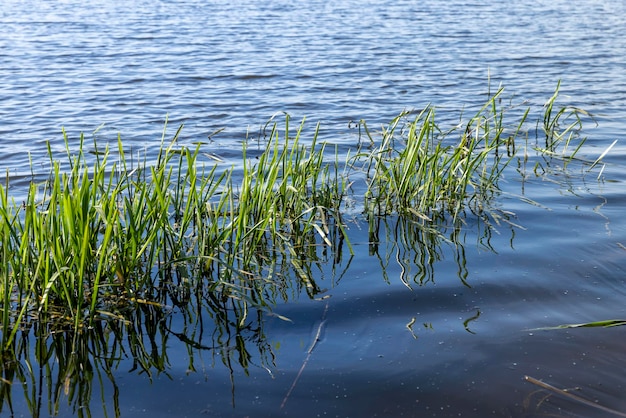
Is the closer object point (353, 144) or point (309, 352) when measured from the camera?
point (309, 352)

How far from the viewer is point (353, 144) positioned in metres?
7.87

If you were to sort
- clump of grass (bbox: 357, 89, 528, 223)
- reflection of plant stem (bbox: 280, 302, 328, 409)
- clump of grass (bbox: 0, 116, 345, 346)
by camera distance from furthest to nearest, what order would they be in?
1. clump of grass (bbox: 357, 89, 528, 223)
2. clump of grass (bbox: 0, 116, 345, 346)
3. reflection of plant stem (bbox: 280, 302, 328, 409)

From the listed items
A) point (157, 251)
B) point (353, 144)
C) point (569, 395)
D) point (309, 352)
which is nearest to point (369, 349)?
point (309, 352)

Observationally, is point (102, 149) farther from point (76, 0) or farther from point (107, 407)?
point (76, 0)

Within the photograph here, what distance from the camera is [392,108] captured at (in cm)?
951

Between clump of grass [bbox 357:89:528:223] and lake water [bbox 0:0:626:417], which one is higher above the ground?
clump of grass [bbox 357:89:528:223]

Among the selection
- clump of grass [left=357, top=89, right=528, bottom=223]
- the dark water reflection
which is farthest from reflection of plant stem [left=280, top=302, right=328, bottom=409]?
clump of grass [left=357, top=89, right=528, bottom=223]

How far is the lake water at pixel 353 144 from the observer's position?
3279mm

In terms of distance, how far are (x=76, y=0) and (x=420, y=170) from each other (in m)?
17.5

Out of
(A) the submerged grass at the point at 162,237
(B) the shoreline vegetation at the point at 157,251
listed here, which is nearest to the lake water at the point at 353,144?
(B) the shoreline vegetation at the point at 157,251

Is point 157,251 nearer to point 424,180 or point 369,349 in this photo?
point 369,349

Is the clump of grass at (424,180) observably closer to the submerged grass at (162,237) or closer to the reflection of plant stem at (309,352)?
the submerged grass at (162,237)

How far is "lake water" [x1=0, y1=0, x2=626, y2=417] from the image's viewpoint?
3279 millimetres

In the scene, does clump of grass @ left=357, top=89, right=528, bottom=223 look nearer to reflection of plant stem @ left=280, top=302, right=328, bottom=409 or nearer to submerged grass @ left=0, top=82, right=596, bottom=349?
submerged grass @ left=0, top=82, right=596, bottom=349
